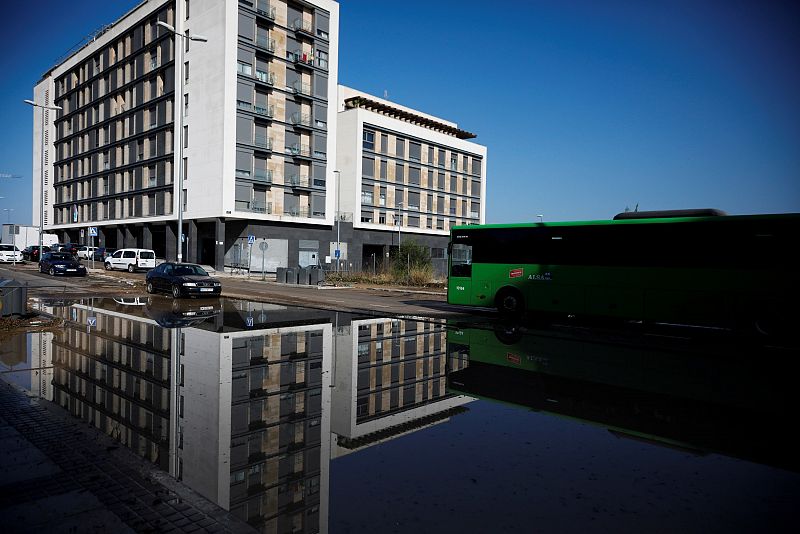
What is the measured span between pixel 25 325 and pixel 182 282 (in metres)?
8.26

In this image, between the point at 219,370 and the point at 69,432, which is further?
the point at 219,370

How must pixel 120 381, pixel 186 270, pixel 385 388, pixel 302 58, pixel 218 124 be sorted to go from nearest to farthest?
1. pixel 120 381
2. pixel 385 388
3. pixel 186 270
4. pixel 218 124
5. pixel 302 58

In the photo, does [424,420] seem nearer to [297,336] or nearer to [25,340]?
[297,336]

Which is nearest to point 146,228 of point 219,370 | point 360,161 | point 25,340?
point 360,161

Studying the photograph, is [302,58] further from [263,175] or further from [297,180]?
[263,175]

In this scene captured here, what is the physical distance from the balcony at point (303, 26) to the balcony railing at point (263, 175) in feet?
46.9

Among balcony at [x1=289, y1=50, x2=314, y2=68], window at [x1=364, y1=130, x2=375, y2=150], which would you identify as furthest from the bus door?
window at [x1=364, y1=130, x2=375, y2=150]

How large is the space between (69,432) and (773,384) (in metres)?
9.69

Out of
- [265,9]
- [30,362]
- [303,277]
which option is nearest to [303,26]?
[265,9]

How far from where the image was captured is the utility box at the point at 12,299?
12547mm

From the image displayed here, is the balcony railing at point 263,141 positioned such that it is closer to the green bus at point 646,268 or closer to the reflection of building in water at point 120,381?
the green bus at point 646,268

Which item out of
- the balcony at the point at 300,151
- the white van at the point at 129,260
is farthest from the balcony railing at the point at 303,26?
the white van at the point at 129,260

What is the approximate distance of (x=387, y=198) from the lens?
216 feet

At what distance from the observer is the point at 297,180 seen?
5453 cm
